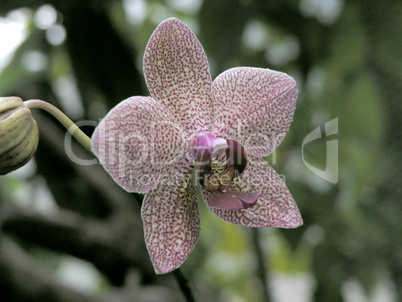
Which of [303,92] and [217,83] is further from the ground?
[217,83]

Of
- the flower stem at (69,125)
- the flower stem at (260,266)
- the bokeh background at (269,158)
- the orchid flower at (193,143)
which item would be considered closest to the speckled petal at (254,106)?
the orchid flower at (193,143)

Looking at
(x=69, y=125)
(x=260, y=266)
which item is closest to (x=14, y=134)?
(x=69, y=125)

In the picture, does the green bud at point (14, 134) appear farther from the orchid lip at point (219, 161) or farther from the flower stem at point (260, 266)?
the flower stem at point (260, 266)

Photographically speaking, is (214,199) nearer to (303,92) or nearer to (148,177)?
(148,177)

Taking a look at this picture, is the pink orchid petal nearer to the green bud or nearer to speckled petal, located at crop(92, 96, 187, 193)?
speckled petal, located at crop(92, 96, 187, 193)

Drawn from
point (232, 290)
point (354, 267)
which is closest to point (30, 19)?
point (354, 267)

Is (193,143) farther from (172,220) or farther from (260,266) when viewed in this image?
(260,266)

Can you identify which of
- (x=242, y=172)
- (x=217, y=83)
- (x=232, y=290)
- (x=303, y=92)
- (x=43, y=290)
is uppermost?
(x=217, y=83)
